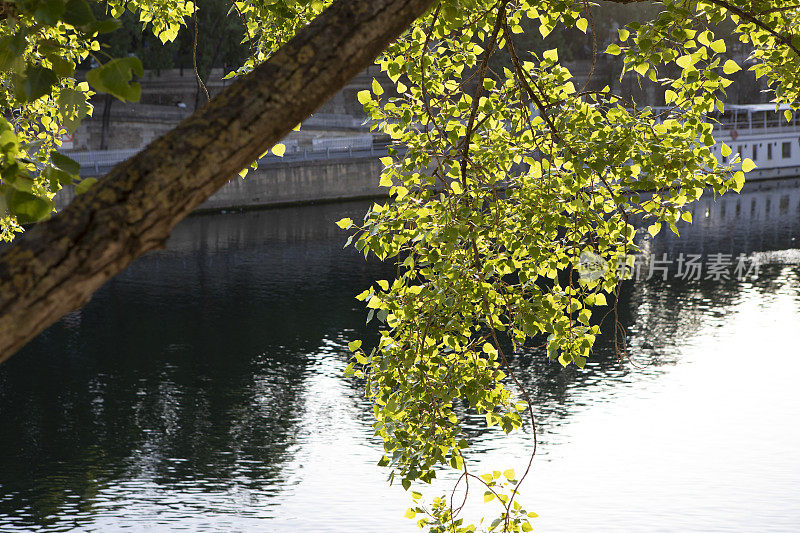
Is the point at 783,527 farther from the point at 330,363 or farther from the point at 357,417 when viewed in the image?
the point at 330,363

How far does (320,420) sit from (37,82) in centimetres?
1578

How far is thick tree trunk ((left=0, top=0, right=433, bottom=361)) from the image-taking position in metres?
2.12

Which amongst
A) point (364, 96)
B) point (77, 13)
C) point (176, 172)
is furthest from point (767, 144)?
point (176, 172)

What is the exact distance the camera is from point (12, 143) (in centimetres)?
268

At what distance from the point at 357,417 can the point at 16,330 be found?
16.4 metres

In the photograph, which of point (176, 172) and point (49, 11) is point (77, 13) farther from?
point (176, 172)

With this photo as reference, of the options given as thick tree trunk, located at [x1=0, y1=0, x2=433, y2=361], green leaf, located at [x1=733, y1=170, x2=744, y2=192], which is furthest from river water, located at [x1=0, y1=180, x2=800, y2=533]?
thick tree trunk, located at [x1=0, y1=0, x2=433, y2=361]

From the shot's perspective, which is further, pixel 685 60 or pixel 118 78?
pixel 685 60

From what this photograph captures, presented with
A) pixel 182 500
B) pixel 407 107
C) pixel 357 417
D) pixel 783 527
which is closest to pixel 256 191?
pixel 357 417

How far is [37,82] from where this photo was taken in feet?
8.27

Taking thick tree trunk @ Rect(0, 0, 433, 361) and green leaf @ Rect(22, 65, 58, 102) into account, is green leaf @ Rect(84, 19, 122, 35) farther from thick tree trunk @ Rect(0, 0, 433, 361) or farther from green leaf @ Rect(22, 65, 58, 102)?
thick tree trunk @ Rect(0, 0, 433, 361)

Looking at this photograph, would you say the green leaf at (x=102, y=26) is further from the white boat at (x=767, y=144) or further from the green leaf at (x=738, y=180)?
the white boat at (x=767, y=144)

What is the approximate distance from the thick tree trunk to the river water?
12.9 metres

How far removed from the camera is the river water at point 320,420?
15328 mm
